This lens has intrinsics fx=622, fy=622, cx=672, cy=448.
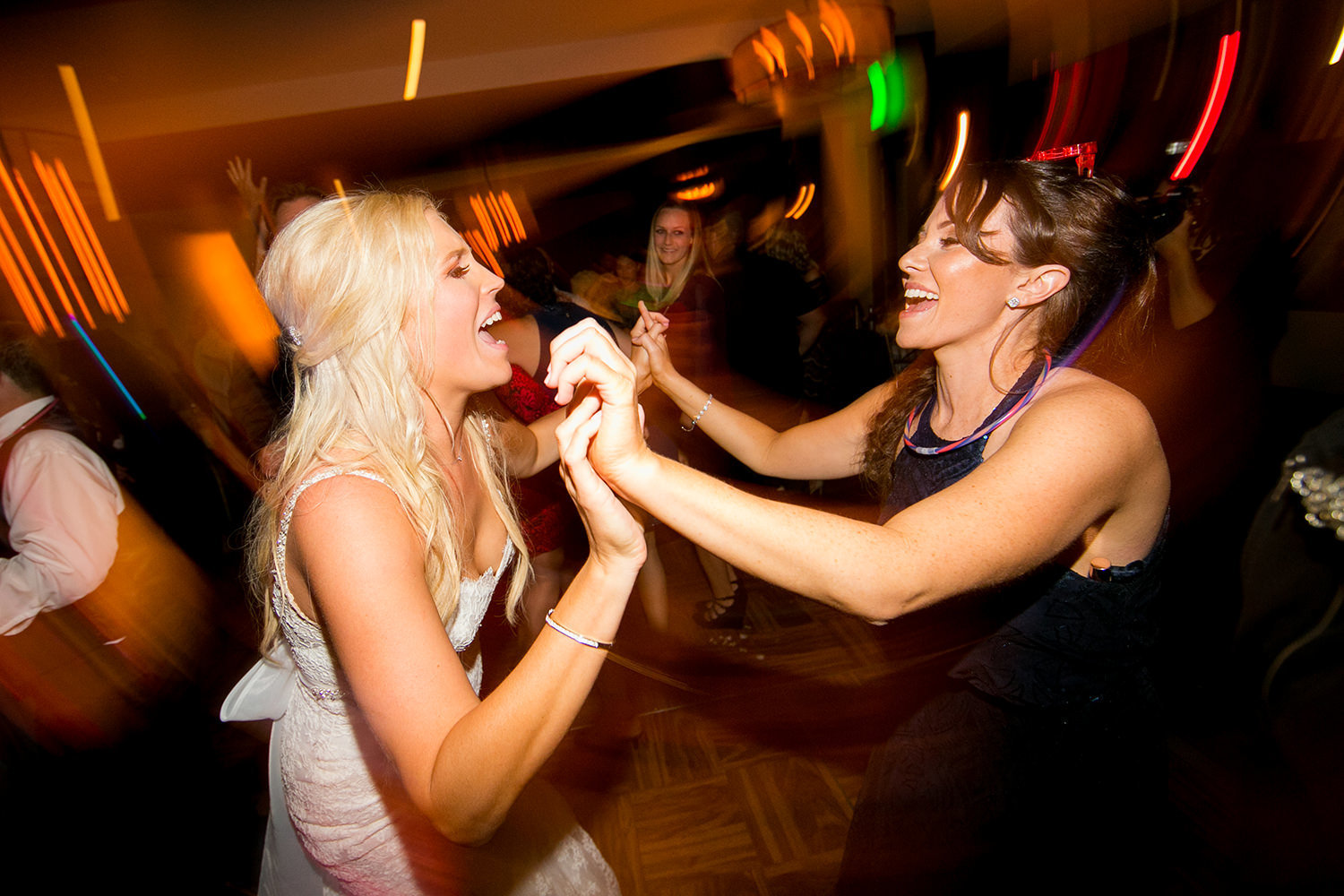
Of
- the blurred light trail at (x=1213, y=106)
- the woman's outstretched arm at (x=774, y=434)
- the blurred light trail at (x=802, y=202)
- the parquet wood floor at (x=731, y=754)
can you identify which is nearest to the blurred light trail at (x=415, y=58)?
the blurred light trail at (x=802, y=202)

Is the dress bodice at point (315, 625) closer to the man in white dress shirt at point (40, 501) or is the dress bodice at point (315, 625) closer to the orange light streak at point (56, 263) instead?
the man in white dress shirt at point (40, 501)

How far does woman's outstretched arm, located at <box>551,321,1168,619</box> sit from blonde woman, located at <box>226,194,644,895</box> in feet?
0.30

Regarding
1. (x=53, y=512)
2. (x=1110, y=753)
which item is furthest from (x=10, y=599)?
(x=1110, y=753)

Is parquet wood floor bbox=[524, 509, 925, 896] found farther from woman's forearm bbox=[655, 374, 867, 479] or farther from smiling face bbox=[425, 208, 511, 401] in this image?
smiling face bbox=[425, 208, 511, 401]

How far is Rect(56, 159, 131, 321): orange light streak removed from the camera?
6.98 metres

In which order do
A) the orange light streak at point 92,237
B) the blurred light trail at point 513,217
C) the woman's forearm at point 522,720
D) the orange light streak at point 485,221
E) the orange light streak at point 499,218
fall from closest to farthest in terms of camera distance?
the woman's forearm at point 522,720, the orange light streak at point 92,237, the orange light streak at point 485,221, the orange light streak at point 499,218, the blurred light trail at point 513,217

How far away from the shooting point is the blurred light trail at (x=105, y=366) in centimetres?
321

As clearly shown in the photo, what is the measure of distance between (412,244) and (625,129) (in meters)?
8.76

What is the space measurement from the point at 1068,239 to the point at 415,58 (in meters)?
7.24

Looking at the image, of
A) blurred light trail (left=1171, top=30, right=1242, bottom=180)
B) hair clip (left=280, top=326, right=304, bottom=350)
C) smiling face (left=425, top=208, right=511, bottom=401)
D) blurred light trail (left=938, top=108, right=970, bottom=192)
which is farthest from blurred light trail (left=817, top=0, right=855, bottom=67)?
hair clip (left=280, top=326, right=304, bottom=350)

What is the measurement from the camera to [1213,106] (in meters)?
3.82

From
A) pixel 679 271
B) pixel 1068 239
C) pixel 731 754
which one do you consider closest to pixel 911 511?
pixel 1068 239

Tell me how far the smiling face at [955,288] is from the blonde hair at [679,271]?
7.18 ft

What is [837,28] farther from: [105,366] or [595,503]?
[595,503]
